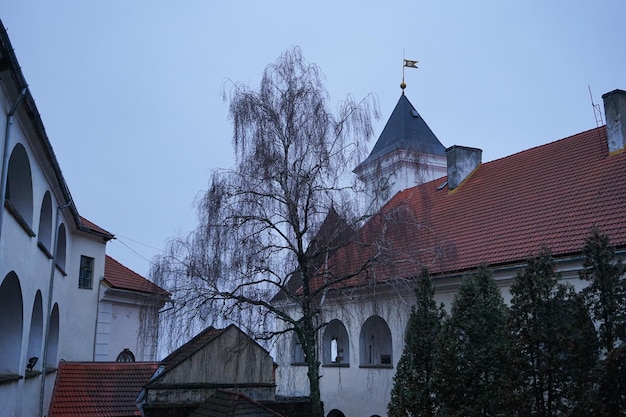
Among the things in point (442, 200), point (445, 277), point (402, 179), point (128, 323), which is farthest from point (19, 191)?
point (402, 179)

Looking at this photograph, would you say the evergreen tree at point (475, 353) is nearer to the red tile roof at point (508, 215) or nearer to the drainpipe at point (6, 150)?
the red tile roof at point (508, 215)

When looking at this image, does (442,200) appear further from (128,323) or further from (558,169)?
(128,323)

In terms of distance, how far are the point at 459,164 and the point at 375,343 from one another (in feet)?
23.8

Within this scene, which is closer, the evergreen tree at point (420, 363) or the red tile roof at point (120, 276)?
the evergreen tree at point (420, 363)

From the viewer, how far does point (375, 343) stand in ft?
72.1

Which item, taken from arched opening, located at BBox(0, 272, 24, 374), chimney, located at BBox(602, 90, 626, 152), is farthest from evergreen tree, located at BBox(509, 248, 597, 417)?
arched opening, located at BBox(0, 272, 24, 374)

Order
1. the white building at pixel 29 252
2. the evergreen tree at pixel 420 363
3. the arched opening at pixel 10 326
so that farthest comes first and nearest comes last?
the evergreen tree at pixel 420 363
the arched opening at pixel 10 326
the white building at pixel 29 252

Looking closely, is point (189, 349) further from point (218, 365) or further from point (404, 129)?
point (404, 129)

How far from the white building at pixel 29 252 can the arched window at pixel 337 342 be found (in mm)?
8875

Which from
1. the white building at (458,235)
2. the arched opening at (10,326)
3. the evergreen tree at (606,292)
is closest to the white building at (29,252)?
the arched opening at (10,326)

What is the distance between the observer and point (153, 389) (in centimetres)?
1664

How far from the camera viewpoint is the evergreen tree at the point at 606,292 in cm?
1130

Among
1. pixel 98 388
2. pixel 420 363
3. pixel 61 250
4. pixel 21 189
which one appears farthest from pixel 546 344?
pixel 61 250

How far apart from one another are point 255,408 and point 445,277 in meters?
6.19
